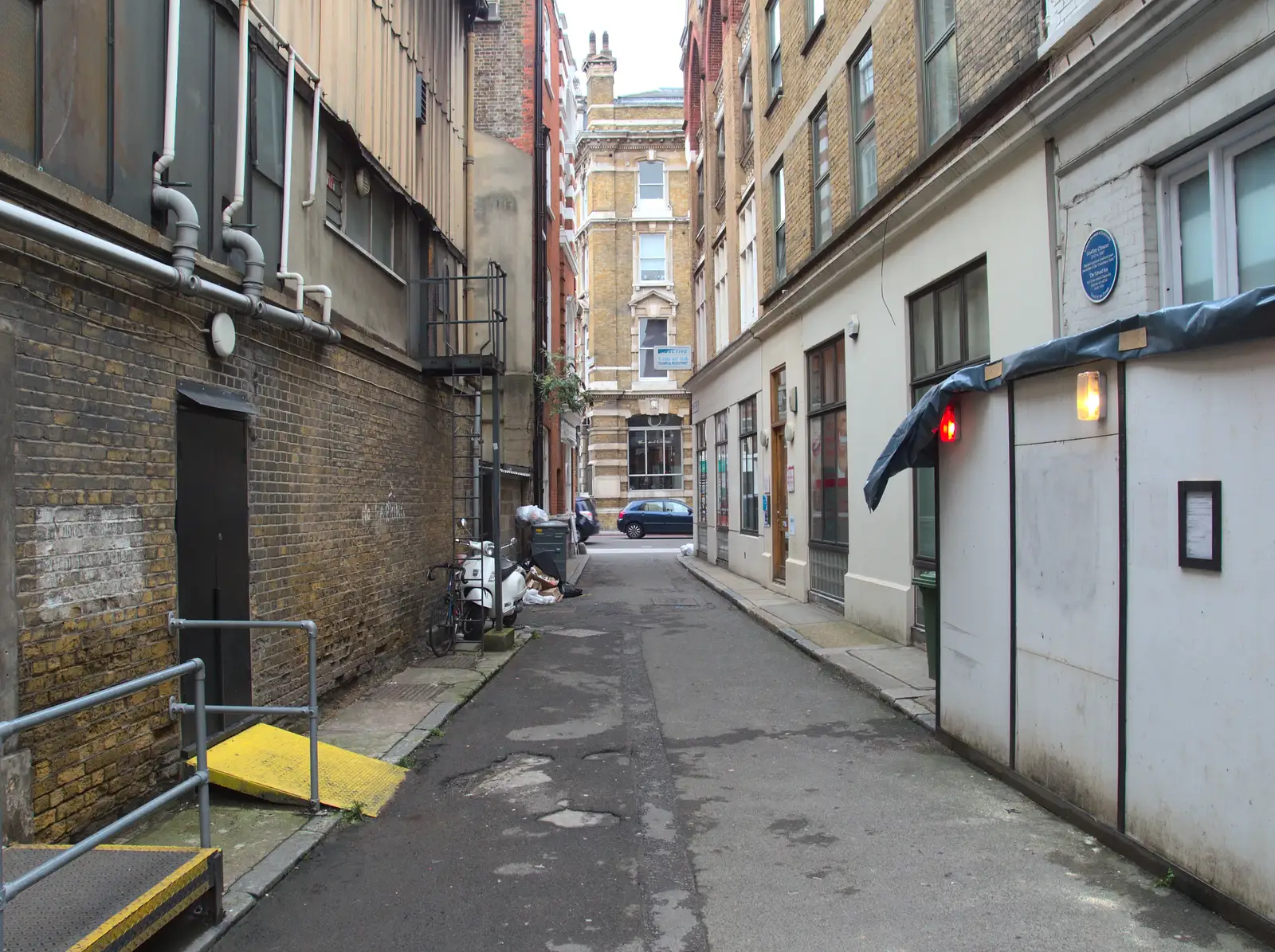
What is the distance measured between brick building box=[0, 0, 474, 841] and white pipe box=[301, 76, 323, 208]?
0.03 metres

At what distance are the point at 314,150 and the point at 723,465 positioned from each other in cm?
1498

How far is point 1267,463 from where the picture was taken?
348 cm

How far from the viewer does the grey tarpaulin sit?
138 inches

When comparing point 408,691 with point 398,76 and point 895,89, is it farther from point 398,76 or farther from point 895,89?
point 895,89

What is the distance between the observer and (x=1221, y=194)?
5.46 metres

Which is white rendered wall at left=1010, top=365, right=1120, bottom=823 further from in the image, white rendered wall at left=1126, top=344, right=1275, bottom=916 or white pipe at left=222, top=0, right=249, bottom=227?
white pipe at left=222, top=0, right=249, bottom=227

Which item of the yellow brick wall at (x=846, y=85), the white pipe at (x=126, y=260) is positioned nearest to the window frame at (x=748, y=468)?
the yellow brick wall at (x=846, y=85)

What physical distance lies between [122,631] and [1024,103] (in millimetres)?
7214

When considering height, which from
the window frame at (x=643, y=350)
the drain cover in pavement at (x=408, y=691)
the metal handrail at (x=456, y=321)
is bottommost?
the drain cover in pavement at (x=408, y=691)

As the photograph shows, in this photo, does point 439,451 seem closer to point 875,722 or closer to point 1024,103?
point 875,722

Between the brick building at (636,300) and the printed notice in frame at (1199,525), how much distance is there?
37.7 meters

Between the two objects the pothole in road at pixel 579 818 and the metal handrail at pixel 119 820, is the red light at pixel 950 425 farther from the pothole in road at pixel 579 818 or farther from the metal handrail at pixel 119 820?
the metal handrail at pixel 119 820

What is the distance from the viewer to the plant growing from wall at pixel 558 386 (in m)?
21.2

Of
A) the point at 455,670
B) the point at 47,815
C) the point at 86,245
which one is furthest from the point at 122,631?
the point at 455,670
